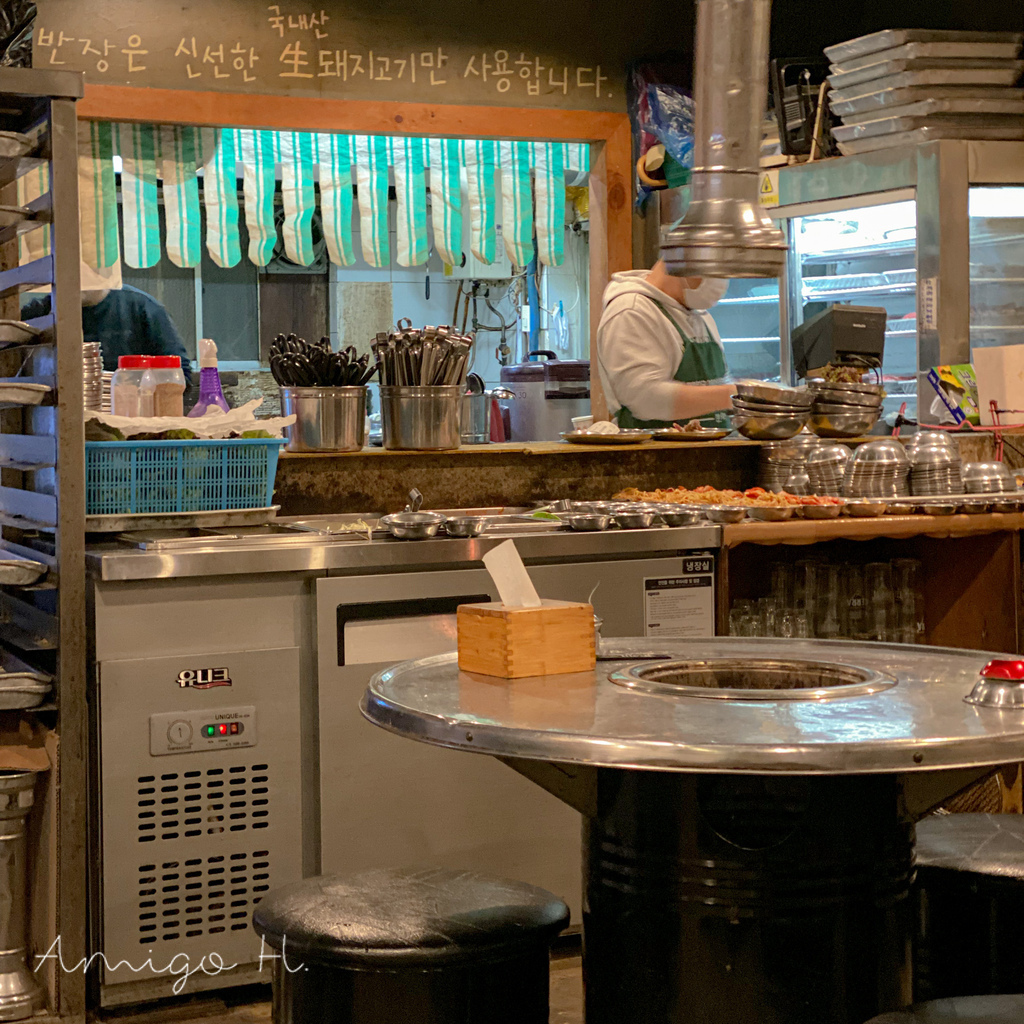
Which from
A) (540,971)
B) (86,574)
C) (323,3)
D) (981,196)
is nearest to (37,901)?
(86,574)

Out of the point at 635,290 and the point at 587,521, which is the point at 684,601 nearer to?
the point at 587,521

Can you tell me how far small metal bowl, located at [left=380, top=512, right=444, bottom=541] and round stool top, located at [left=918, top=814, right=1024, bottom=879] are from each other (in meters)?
1.36

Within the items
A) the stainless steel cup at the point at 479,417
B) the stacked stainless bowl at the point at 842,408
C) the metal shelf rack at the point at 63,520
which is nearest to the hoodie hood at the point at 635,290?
the stacked stainless bowl at the point at 842,408

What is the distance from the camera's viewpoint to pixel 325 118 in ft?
18.7

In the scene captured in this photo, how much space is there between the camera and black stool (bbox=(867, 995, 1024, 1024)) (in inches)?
72.8

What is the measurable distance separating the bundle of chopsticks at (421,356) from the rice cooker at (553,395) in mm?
2902

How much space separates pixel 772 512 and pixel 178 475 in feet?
5.21

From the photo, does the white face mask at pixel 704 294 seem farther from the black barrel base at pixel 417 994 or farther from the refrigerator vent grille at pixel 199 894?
the black barrel base at pixel 417 994

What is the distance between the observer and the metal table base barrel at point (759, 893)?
2.02 metres

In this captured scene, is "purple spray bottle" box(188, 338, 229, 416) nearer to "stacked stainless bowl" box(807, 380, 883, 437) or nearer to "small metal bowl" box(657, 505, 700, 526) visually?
"small metal bowl" box(657, 505, 700, 526)

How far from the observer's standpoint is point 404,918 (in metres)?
2.29

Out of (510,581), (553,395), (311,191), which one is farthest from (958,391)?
(510,581)

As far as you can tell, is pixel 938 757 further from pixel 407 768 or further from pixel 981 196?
pixel 981 196

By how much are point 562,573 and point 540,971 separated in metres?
1.39
